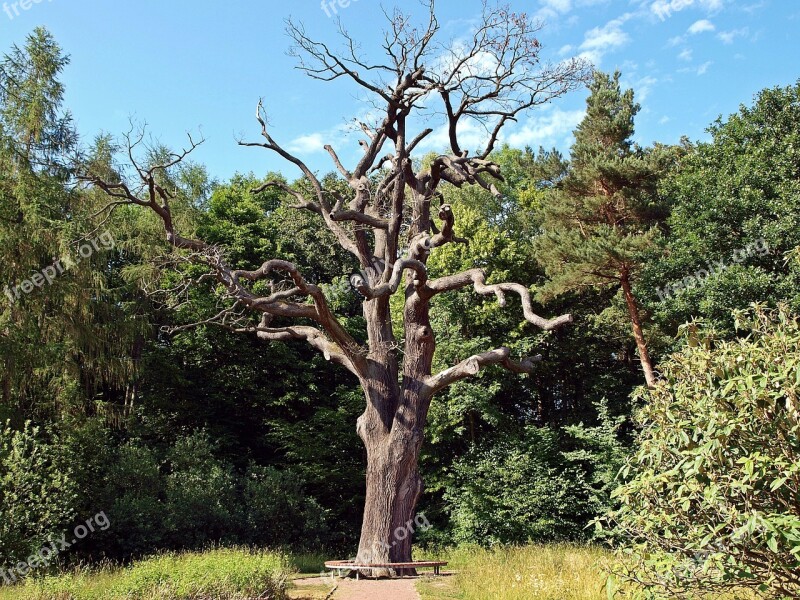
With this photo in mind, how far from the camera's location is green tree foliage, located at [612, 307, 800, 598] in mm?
3809

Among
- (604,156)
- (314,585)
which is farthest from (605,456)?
(314,585)

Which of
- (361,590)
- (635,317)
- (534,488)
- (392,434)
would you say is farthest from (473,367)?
(635,317)

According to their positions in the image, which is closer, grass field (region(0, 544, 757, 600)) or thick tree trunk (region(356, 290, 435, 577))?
grass field (region(0, 544, 757, 600))

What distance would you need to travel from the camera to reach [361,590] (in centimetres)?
934

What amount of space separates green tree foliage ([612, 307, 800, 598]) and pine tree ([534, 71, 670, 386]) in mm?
13298

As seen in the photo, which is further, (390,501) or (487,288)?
(390,501)

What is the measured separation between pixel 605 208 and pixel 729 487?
16.7 metres

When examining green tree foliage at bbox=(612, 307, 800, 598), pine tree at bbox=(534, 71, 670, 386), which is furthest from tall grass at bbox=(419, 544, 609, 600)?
pine tree at bbox=(534, 71, 670, 386)

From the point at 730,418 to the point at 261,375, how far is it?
1973cm

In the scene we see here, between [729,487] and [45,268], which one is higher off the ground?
[45,268]

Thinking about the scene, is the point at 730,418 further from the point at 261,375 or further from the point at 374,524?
the point at 261,375

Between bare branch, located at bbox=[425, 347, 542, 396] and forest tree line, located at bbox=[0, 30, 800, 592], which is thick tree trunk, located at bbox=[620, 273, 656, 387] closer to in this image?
forest tree line, located at bbox=[0, 30, 800, 592]

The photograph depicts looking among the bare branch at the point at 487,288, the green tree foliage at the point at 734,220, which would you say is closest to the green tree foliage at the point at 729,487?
the bare branch at the point at 487,288

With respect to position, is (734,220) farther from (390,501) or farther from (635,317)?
(390,501)
